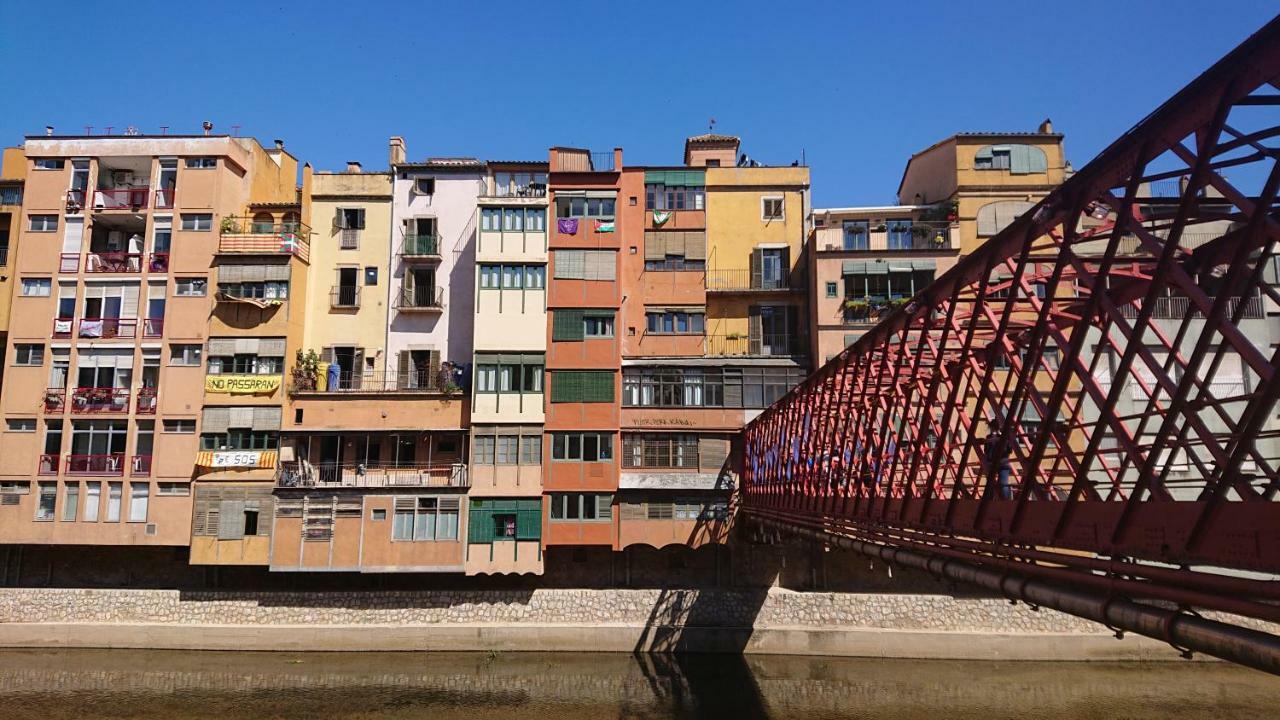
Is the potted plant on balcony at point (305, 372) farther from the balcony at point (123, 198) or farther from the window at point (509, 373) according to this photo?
the balcony at point (123, 198)

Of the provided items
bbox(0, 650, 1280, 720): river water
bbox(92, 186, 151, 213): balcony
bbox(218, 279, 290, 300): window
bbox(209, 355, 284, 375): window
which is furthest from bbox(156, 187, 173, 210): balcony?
bbox(0, 650, 1280, 720): river water

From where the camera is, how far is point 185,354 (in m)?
34.5

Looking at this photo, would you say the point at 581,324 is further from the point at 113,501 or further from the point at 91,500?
the point at 91,500

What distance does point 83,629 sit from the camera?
3262 cm

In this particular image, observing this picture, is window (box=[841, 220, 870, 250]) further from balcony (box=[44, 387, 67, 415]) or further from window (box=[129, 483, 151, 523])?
balcony (box=[44, 387, 67, 415])

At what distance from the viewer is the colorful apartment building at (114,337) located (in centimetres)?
3350

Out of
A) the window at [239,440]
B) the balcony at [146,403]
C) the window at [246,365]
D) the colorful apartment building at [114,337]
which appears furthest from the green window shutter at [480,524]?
the balcony at [146,403]

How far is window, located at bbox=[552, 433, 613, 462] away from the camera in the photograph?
33.4 m

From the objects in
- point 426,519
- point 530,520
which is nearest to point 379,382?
point 426,519

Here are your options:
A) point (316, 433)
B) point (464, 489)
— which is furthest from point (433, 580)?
point (316, 433)

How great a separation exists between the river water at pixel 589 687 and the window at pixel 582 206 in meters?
17.7

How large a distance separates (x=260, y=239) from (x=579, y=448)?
1615 cm

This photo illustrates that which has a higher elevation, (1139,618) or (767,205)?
(767,205)

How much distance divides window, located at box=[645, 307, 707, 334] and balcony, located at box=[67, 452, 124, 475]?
22.6 metres
